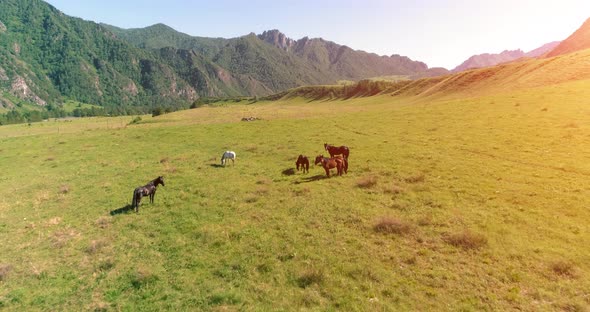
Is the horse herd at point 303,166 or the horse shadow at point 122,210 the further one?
the horse herd at point 303,166

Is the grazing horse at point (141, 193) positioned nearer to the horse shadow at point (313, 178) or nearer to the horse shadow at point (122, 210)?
the horse shadow at point (122, 210)

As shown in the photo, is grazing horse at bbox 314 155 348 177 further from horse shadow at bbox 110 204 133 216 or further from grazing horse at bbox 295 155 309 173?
horse shadow at bbox 110 204 133 216

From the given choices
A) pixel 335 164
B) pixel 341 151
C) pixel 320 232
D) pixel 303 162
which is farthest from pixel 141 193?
pixel 341 151

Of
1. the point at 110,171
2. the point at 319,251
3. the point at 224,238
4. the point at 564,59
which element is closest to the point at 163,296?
the point at 224,238

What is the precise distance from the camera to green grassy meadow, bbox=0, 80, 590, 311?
12.4 meters

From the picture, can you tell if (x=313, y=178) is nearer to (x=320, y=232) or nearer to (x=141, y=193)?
(x=320, y=232)

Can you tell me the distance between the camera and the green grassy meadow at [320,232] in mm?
12359

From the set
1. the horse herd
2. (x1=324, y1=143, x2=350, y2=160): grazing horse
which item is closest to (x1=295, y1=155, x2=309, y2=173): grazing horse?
the horse herd

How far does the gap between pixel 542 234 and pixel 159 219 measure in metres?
21.4

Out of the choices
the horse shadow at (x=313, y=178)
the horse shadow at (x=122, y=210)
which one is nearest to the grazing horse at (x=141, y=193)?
the horse shadow at (x=122, y=210)

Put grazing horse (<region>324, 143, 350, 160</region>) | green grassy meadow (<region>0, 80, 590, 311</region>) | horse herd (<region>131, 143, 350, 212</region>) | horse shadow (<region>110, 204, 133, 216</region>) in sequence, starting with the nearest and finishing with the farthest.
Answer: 1. green grassy meadow (<region>0, 80, 590, 311</region>)
2. horse shadow (<region>110, 204, 133, 216</region>)
3. horse herd (<region>131, 143, 350, 212</region>)
4. grazing horse (<region>324, 143, 350, 160</region>)

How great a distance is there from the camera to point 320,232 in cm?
1705

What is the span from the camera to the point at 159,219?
20.6 m

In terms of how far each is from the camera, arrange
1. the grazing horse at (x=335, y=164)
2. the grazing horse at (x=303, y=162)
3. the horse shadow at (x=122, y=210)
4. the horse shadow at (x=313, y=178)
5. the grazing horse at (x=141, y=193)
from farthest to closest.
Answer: the grazing horse at (x=303, y=162), the grazing horse at (x=335, y=164), the horse shadow at (x=313, y=178), the grazing horse at (x=141, y=193), the horse shadow at (x=122, y=210)
